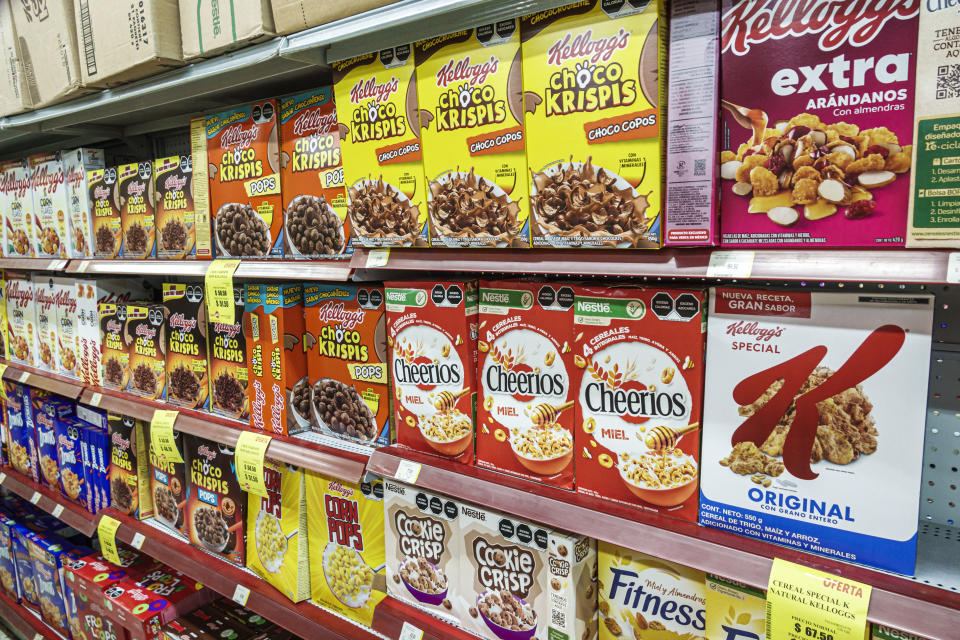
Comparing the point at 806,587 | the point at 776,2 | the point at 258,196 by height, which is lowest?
the point at 806,587

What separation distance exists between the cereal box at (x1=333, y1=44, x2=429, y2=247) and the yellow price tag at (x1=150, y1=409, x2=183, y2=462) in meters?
1.02

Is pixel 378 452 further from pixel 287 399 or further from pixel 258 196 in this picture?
pixel 258 196

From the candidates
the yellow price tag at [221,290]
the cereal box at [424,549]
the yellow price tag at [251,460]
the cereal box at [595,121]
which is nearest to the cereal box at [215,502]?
the yellow price tag at [251,460]

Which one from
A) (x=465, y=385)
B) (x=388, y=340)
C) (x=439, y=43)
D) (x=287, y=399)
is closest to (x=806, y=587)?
(x=465, y=385)

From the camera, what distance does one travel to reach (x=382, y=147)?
1357mm

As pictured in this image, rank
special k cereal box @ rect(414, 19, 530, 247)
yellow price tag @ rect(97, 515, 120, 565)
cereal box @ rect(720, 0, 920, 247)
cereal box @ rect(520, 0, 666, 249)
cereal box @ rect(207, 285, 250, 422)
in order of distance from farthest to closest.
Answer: yellow price tag @ rect(97, 515, 120, 565) → cereal box @ rect(207, 285, 250, 422) → special k cereal box @ rect(414, 19, 530, 247) → cereal box @ rect(520, 0, 666, 249) → cereal box @ rect(720, 0, 920, 247)

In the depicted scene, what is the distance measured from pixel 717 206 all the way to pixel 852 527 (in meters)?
0.55

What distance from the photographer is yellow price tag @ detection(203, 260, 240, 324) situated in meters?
1.66

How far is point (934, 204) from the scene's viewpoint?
782 mm

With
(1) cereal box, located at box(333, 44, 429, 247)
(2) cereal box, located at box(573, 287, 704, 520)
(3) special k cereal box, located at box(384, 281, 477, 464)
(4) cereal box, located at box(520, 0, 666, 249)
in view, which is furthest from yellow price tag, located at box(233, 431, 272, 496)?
(4) cereal box, located at box(520, 0, 666, 249)

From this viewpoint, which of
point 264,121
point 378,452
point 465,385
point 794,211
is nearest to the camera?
point 794,211

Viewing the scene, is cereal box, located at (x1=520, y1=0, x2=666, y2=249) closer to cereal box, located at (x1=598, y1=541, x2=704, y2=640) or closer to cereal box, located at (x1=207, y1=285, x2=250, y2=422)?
cereal box, located at (x1=598, y1=541, x2=704, y2=640)

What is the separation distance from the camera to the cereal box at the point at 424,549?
1365 mm

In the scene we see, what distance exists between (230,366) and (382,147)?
0.94 m
